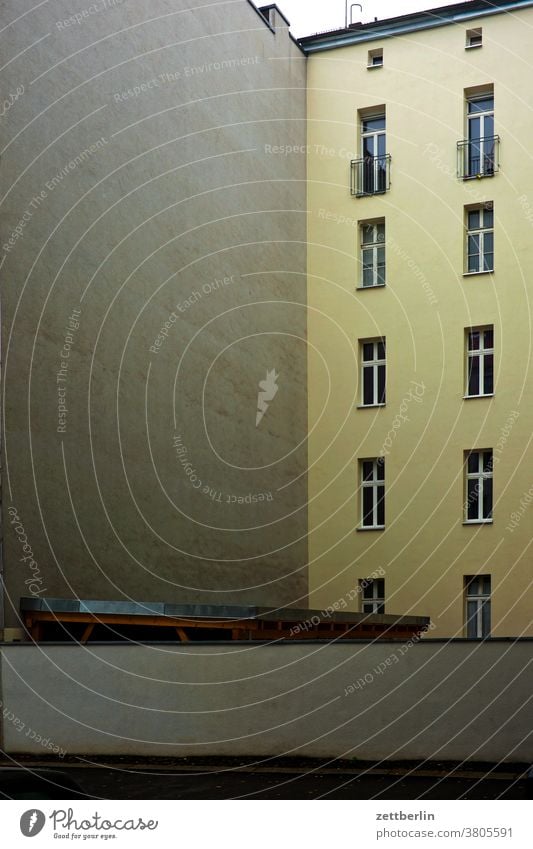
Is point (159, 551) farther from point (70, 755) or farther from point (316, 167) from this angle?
point (316, 167)

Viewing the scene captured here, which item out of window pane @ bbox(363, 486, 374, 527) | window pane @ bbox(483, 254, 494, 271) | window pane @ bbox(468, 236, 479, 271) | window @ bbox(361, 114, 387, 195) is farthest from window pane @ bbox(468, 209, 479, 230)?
window pane @ bbox(363, 486, 374, 527)

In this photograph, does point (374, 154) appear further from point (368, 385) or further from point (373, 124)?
point (368, 385)

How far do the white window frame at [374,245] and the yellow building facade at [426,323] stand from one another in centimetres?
4

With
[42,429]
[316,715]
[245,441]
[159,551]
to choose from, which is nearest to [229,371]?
[245,441]

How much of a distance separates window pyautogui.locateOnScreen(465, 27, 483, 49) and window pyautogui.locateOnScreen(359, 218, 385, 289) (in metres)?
4.47

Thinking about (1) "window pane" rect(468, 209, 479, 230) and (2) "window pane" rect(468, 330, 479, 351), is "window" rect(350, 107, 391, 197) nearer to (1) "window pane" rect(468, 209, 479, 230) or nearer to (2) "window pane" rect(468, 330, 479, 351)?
(1) "window pane" rect(468, 209, 479, 230)

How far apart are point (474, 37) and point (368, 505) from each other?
1112 centimetres

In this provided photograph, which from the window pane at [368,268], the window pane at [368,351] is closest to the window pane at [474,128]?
the window pane at [368,268]

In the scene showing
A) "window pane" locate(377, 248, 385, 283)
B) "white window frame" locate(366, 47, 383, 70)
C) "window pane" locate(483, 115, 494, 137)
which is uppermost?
"white window frame" locate(366, 47, 383, 70)

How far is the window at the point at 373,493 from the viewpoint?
26859mm

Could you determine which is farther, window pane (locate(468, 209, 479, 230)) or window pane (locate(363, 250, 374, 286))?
window pane (locate(363, 250, 374, 286))

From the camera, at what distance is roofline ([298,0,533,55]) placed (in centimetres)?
2694

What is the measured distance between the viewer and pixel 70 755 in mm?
16719

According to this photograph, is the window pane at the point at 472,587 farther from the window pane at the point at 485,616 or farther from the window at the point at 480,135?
the window at the point at 480,135
